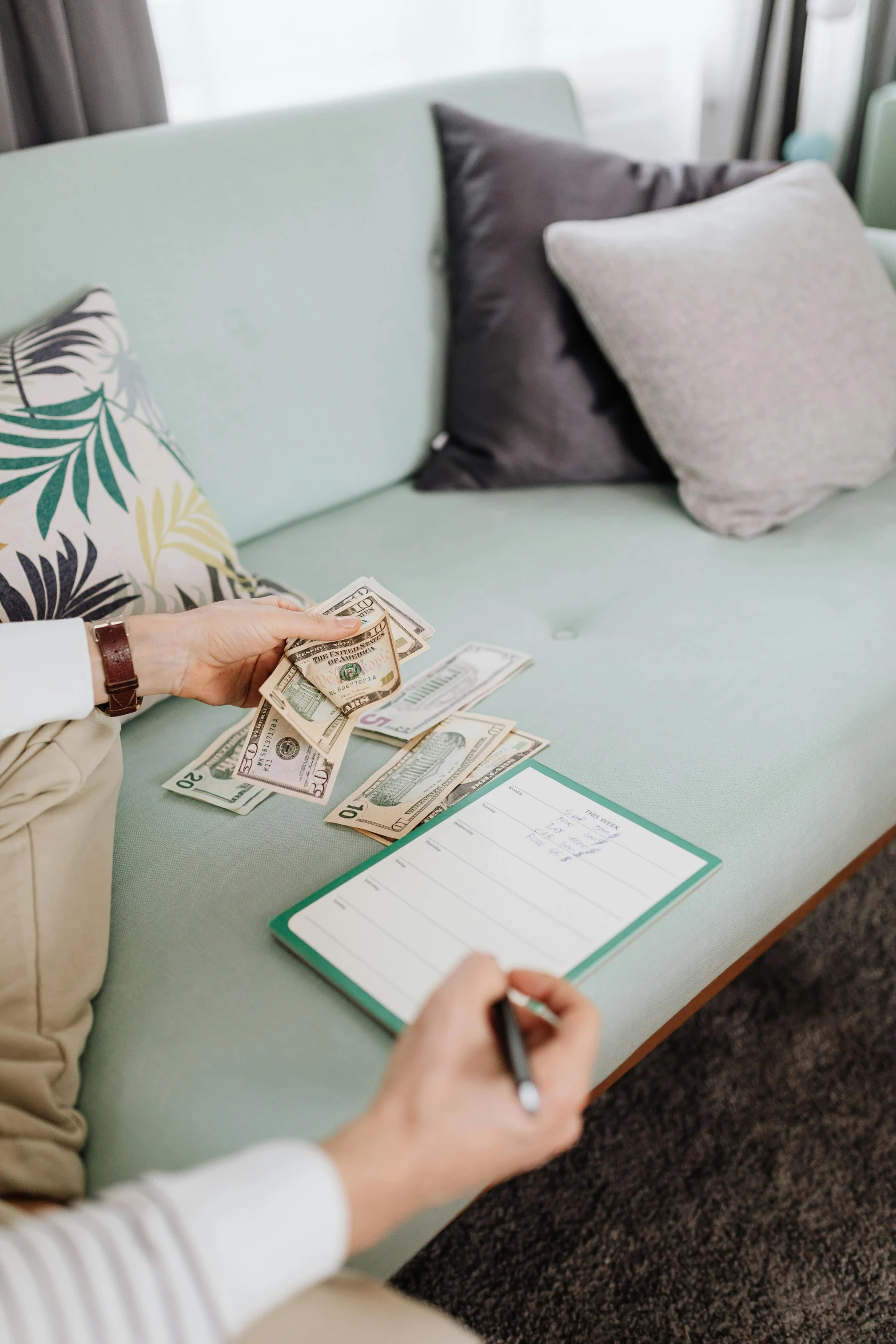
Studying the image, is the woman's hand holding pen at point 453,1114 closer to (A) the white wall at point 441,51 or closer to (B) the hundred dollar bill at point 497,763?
(B) the hundred dollar bill at point 497,763

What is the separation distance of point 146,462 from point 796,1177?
1172 millimetres

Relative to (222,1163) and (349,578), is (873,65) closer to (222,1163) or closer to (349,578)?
(349,578)

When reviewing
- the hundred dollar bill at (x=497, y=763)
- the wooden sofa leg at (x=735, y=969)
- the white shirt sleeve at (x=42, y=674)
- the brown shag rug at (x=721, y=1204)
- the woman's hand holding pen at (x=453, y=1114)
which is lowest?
the brown shag rug at (x=721, y=1204)

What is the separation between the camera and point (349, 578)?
4.96 ft

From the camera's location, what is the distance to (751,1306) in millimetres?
1091

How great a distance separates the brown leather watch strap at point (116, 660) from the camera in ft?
3.42

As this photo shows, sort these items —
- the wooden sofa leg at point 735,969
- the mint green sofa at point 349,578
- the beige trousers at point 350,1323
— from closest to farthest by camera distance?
the beige trousers at point 350,1323
the mint green sofa at point 349,578
the wooden sofa leg at point 735,969

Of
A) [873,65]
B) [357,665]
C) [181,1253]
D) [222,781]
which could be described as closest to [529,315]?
[357,665]

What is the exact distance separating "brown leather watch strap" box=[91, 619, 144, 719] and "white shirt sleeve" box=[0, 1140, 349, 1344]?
0.55 metres

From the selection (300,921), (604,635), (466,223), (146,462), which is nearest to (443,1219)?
(300,921)

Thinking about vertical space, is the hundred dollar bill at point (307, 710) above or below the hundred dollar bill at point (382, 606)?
below

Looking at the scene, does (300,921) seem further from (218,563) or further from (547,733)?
(218,563)

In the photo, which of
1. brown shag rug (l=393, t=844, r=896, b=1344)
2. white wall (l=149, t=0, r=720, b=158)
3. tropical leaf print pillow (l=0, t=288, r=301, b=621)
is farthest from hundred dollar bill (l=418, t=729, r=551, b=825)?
white wall (l=149, t=0, r=720, b=158)

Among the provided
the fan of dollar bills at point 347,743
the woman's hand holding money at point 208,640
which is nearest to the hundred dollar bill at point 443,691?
the fan of dollar bills at point 347,743
